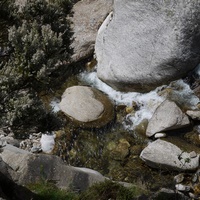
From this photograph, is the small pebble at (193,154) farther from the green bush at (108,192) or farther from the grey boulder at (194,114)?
the green bush at (108,192)

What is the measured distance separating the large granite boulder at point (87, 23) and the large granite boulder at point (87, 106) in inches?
77.2

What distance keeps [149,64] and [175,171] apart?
429cm

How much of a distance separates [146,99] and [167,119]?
5.36ft

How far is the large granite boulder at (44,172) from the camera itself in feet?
33.6

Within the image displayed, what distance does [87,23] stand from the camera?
17.2 metres

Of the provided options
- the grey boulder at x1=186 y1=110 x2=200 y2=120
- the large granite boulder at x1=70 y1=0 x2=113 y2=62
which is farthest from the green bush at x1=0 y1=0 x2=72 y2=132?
the large granite boulder at x1=70 y1=0 x2=113 y2=62

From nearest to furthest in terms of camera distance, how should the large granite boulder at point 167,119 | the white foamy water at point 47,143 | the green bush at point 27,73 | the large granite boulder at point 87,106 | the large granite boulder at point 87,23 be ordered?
the green bush at point 27,73, the large granite boulder at point 167,119, the white foamy water at point 47,143, the large granite boulder at point 87,106, the large granite boulder at point 87,23

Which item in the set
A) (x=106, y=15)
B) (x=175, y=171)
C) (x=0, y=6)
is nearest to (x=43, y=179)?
(x=175, y=171)

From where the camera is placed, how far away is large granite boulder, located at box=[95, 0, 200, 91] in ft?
44.6

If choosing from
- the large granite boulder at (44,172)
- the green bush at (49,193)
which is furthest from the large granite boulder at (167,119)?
the green bush at (49,193)

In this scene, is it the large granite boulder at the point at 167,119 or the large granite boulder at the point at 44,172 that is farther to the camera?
the large granite boulder at the point at 167,119

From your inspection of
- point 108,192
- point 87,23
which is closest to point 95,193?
point 108,192

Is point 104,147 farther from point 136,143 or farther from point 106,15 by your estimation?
point 106,15

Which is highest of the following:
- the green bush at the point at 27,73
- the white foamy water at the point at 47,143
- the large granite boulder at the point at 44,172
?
the green bush at the point at 27,73
